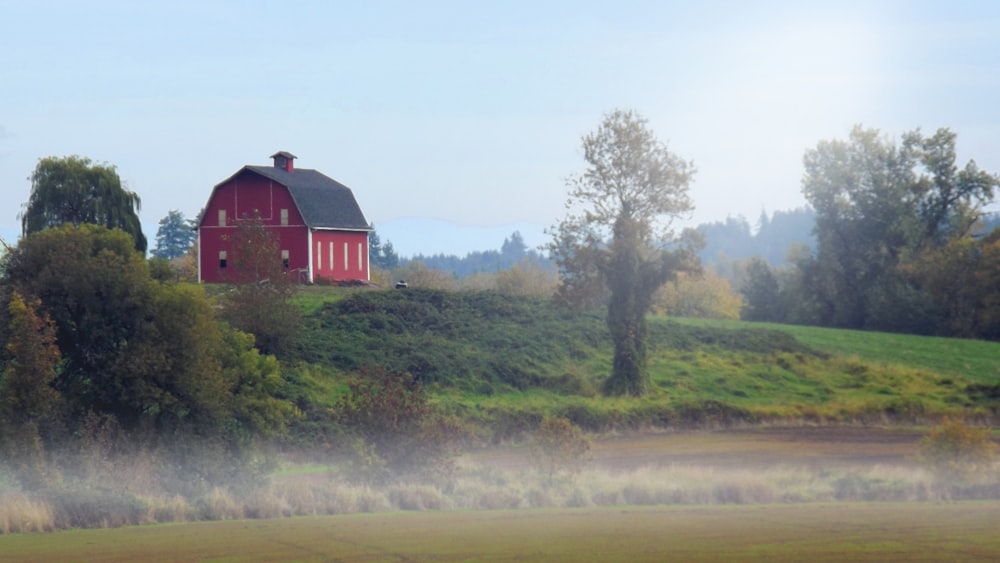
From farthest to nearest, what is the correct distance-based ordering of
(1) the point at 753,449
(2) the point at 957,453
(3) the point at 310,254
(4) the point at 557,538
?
(3) the point at 310,254 < (1) the point at 753,449 < (2) the point at 957,453 < (4) the point at 557,538

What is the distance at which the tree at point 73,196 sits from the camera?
6259 centimetres

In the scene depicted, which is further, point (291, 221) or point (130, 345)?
point (291, 221)

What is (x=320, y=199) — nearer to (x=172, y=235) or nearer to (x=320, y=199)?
(x=320, y=199)

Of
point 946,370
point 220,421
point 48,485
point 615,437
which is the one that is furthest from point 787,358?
point 48,485

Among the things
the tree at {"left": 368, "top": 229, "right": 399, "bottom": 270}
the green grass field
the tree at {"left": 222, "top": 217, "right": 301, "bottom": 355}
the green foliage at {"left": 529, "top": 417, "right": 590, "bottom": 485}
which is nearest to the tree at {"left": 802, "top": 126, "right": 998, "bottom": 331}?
the green grass field

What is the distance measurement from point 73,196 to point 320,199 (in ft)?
44.3

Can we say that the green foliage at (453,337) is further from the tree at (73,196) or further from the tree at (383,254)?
the tree at (383,254)

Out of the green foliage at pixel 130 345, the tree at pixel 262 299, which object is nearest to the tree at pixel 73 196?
the tree at pixel 262 299

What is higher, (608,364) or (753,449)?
(608,364)

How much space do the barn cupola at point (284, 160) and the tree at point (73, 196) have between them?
8622 millimetres

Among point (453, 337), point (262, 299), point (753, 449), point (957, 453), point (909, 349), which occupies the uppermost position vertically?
point (262, 299)

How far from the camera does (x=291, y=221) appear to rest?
6028 cm

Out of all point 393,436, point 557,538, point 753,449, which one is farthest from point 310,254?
point 557,538

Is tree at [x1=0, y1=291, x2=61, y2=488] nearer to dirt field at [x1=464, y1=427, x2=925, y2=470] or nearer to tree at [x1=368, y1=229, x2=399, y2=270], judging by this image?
dirt field at [x1=464, y1=427, x2=925, y2=470]
